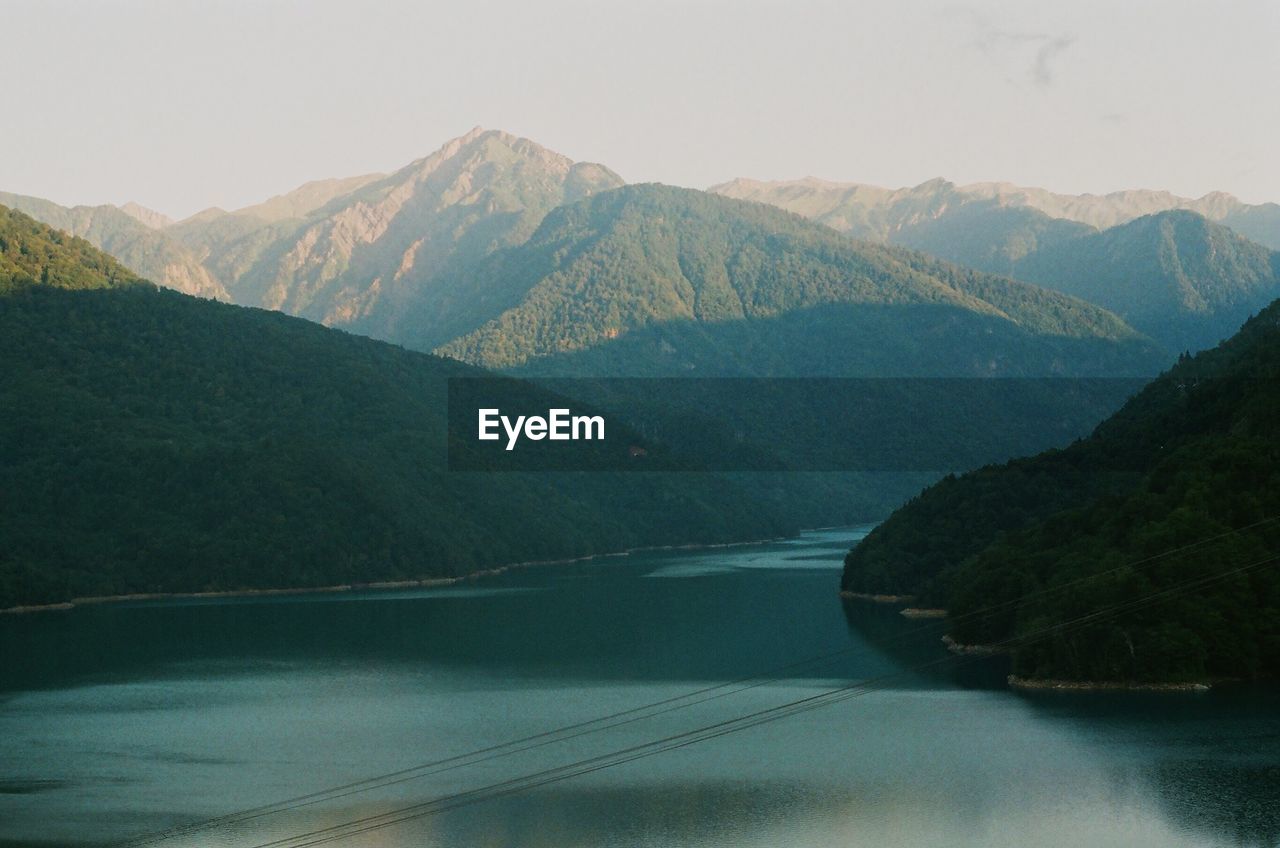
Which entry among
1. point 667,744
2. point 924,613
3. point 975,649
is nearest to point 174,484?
point 924,613

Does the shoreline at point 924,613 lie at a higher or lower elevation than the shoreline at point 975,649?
higher

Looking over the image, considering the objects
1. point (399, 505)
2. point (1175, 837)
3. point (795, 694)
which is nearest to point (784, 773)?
point (1175, 837)

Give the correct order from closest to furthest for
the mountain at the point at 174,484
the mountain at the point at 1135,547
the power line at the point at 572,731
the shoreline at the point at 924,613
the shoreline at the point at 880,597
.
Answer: the power line at the point at 572,731, the mountain at the point at 1135,547, the shoreline at the point at 924,613, the shoreline at the point at 880,597, the mountain at the point at 174,484

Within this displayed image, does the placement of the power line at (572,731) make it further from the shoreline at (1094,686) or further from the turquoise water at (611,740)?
the shoreline at (1094,686)

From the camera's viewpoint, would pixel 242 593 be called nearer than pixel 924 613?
No

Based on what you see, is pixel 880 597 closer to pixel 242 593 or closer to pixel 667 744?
pixel 242 593

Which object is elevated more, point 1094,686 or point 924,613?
point 924,613

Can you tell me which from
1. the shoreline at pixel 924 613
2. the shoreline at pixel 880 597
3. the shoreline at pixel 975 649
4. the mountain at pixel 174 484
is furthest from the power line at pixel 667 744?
the mountain at pixel 174 484
